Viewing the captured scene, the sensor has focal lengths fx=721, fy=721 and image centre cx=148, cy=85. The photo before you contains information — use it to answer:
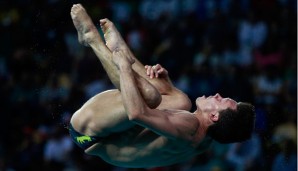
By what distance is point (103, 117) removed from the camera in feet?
15.2

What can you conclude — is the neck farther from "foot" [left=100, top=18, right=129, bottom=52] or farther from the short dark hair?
"foot" [left=100, top=18, right=129, bottom=52]

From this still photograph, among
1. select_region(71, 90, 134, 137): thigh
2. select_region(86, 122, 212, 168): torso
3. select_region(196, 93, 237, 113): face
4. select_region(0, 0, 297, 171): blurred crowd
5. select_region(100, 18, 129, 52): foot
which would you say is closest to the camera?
select_region(71, 90, 134, 137): thigh

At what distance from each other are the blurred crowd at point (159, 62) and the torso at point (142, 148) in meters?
2.80

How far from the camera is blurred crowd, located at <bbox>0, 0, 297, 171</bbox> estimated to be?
8070mm

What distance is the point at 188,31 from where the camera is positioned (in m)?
9.48

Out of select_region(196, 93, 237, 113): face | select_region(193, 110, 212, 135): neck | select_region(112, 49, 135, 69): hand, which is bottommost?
select_region(193, 110, 212, 135): neck

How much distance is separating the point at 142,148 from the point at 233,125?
2.02 feet

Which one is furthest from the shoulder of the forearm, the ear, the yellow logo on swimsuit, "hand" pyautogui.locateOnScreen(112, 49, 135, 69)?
the yellow logo on swimsuit

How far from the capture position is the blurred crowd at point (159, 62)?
8.07 meters

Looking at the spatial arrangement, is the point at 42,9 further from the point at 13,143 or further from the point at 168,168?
the point at 168,168

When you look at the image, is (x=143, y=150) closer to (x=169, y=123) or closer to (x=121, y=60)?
(x=169, y=123)

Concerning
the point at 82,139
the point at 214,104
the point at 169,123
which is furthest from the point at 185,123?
the point at 82,139

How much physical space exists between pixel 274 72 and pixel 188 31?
1.41 m

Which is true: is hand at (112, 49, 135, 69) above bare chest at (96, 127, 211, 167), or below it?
above
